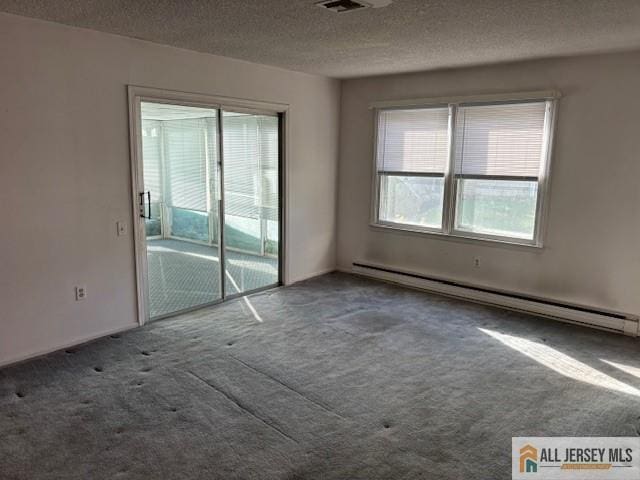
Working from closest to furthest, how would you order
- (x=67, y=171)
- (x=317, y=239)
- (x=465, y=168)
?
(x=67, y=171) → (x=465, y=168) → (x=317, y=239)

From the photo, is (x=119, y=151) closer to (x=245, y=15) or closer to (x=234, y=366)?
(x=245, y=15)

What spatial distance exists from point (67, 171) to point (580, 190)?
436cm

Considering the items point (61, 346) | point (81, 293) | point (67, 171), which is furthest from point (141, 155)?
point (61, 346)

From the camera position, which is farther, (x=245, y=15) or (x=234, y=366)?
(x=234, y=366)

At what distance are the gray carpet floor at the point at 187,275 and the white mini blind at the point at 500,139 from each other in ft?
8.49

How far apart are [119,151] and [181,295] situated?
4.87 feet

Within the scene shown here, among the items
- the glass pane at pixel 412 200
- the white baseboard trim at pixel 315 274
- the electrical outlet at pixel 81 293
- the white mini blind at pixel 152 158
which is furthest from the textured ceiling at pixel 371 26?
the white baseboard trim at pixel 315 274

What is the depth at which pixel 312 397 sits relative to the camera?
3059 millimetres

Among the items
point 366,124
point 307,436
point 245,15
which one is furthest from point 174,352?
point 366,124

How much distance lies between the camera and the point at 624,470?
2404 millimetres

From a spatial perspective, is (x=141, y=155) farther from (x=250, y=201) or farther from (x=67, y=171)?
(x=250, y=201)

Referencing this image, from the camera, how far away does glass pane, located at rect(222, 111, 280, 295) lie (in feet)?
15.9

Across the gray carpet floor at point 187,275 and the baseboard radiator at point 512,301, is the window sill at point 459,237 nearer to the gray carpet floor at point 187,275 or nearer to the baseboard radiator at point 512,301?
the baseboard radiator at point 512,301

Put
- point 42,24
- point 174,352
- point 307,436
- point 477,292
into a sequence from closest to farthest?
point 307,436, point 42,24, point 174,352, point 477,292
